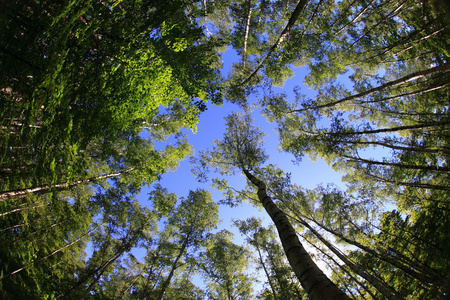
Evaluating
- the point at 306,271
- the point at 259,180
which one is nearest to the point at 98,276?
the point at 259,180

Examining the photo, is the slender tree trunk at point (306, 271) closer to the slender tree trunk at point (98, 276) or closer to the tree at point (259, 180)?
the tree at point (259, 180)

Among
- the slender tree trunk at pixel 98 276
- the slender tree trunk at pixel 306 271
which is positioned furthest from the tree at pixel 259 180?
the slender tree trunk at pixel 98 276

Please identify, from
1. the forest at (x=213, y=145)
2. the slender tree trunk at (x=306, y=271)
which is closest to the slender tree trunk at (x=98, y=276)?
the forest at (x=213, y=145)

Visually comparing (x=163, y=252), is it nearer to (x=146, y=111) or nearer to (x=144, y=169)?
(x=144, y=169)

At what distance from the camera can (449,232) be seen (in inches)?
192

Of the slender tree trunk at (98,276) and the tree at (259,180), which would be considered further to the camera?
the slender tree trunk at (98,276)

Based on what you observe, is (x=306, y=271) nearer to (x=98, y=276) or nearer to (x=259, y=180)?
(x=259, y=180)

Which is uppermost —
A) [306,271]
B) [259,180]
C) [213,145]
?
[213,145]

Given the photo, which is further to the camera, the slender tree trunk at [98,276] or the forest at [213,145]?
the slender tree trunk at [98,276]

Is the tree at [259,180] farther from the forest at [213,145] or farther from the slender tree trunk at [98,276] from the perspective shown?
the slender tree trunk at [98,276]

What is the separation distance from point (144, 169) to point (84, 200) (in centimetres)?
354

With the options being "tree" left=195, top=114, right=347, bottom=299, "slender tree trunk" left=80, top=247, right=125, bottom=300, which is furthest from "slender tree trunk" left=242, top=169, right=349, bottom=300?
"slender tree trunk" left=80, top=247, right=125, bottom=300

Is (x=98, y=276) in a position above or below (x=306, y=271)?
above

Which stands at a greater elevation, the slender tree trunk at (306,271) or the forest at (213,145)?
the forest at (213,145)
